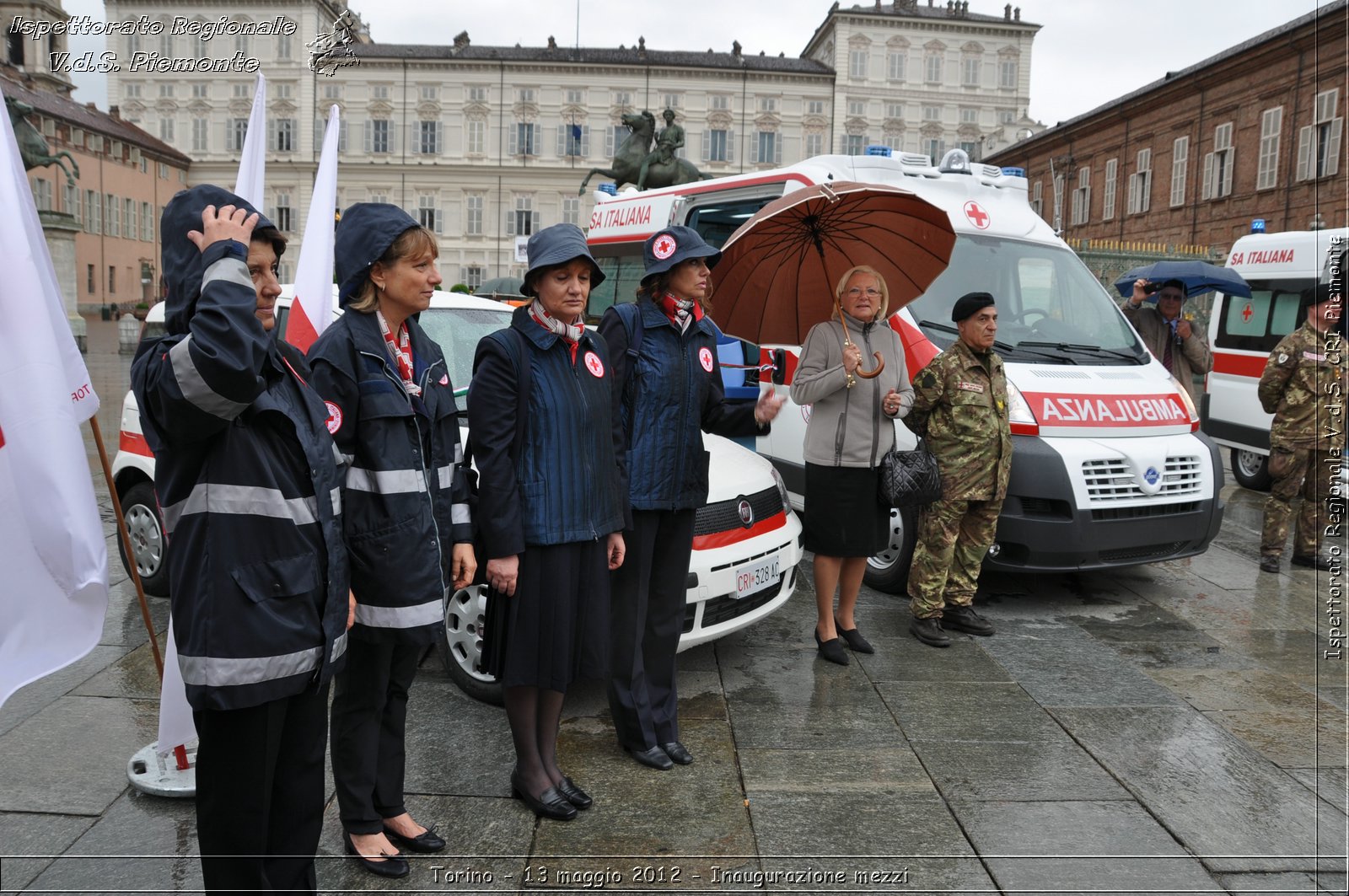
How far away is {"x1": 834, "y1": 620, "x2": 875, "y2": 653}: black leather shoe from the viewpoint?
17.5 feet

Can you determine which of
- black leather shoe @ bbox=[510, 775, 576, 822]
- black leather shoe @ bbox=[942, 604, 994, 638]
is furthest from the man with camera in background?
black leather shoe @ bbox=[510, 775, 576, 822]

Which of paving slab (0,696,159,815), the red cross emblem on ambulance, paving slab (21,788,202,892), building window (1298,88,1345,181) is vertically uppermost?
building window (1298,88,1345,181)

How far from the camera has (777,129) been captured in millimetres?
71250

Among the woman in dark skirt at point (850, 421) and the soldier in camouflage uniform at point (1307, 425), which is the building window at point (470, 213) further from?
the woman in dark skirt at point (850, 421)

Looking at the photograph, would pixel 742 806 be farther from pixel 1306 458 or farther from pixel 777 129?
pixel 777 129

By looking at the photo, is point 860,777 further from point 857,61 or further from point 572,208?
point 857,61

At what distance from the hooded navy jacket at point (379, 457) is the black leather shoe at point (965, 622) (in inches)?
144

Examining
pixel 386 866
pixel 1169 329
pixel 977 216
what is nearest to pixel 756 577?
pixel 386 866

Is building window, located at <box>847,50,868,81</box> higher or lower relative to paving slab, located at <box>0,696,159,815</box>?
higher

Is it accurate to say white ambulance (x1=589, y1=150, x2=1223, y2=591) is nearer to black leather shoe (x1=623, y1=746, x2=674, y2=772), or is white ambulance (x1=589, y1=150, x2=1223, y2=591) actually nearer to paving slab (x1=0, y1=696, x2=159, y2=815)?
black leather shoe (x1=623, y1=746, x2=674, y2=772)

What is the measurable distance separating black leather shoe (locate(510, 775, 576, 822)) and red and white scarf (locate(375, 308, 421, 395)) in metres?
1.52

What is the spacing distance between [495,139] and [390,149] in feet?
25.7

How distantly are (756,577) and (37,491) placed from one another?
3086mm

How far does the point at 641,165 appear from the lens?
827 inches
